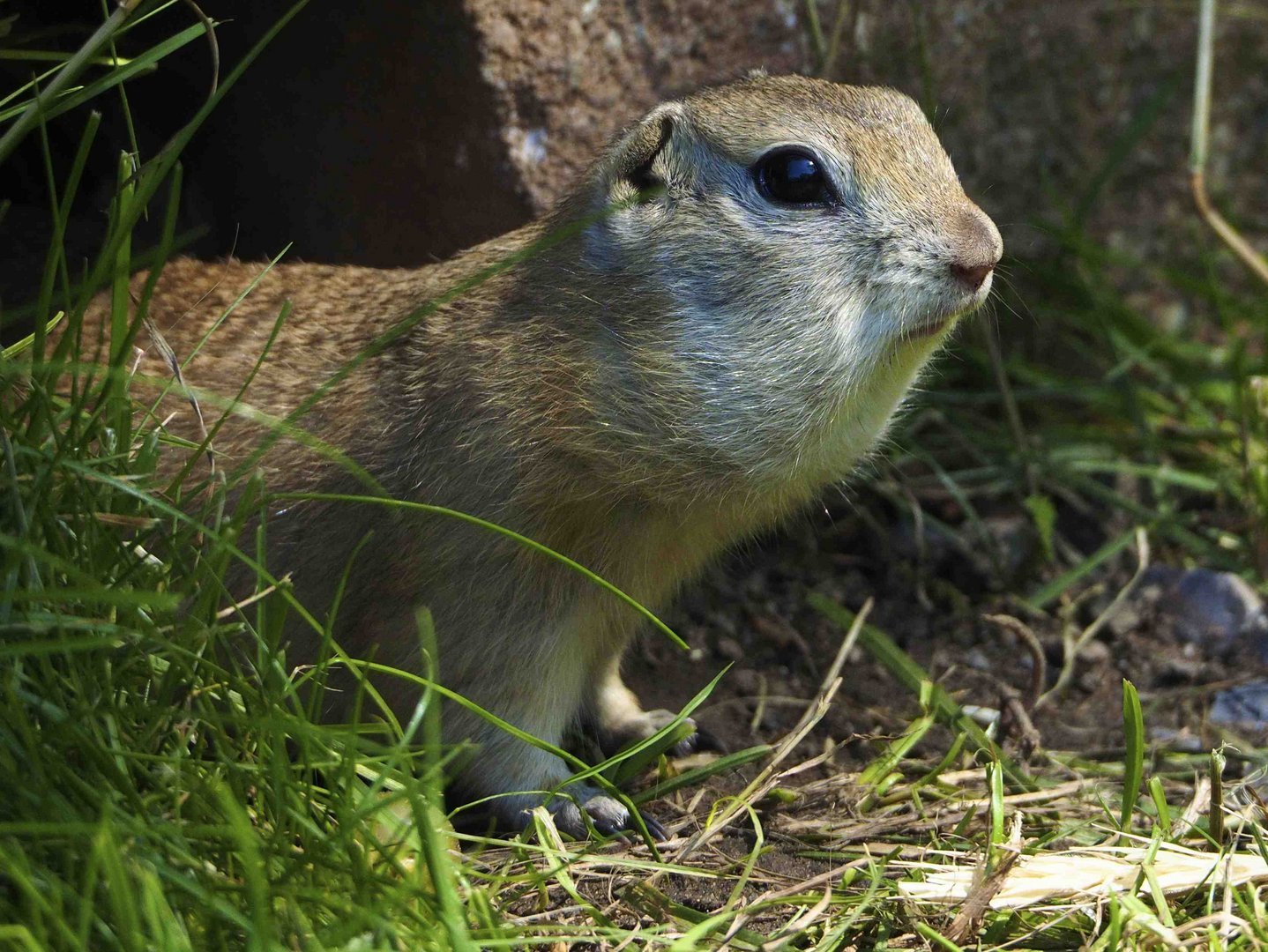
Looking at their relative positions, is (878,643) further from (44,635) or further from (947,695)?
(44,635)

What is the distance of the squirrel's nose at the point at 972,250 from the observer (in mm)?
3406

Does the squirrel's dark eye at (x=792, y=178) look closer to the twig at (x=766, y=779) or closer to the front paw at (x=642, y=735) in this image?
the twig at (x=766, y=779)

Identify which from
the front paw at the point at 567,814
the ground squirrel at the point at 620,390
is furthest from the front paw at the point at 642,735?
the front paw at the point at 567,814

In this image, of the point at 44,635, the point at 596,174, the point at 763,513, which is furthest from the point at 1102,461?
the point at 44,635

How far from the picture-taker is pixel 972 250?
134 inches

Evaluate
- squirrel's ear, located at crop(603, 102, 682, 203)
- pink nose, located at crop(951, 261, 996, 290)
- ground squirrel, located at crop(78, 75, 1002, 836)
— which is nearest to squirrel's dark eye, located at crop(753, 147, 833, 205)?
ground squirrel, located at crop(78, 75, 1002, 836)

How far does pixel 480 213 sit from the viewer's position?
4.97 metres

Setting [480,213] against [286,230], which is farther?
[286,230]

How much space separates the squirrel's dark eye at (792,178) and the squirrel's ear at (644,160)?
0.27m

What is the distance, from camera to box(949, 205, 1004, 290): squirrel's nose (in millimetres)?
3406

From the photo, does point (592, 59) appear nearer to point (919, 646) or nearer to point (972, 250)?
point (972, 250)

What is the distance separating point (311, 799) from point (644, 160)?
1911 mm

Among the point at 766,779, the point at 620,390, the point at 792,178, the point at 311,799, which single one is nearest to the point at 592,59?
the point at 792,178

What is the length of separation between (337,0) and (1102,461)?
138 inches
